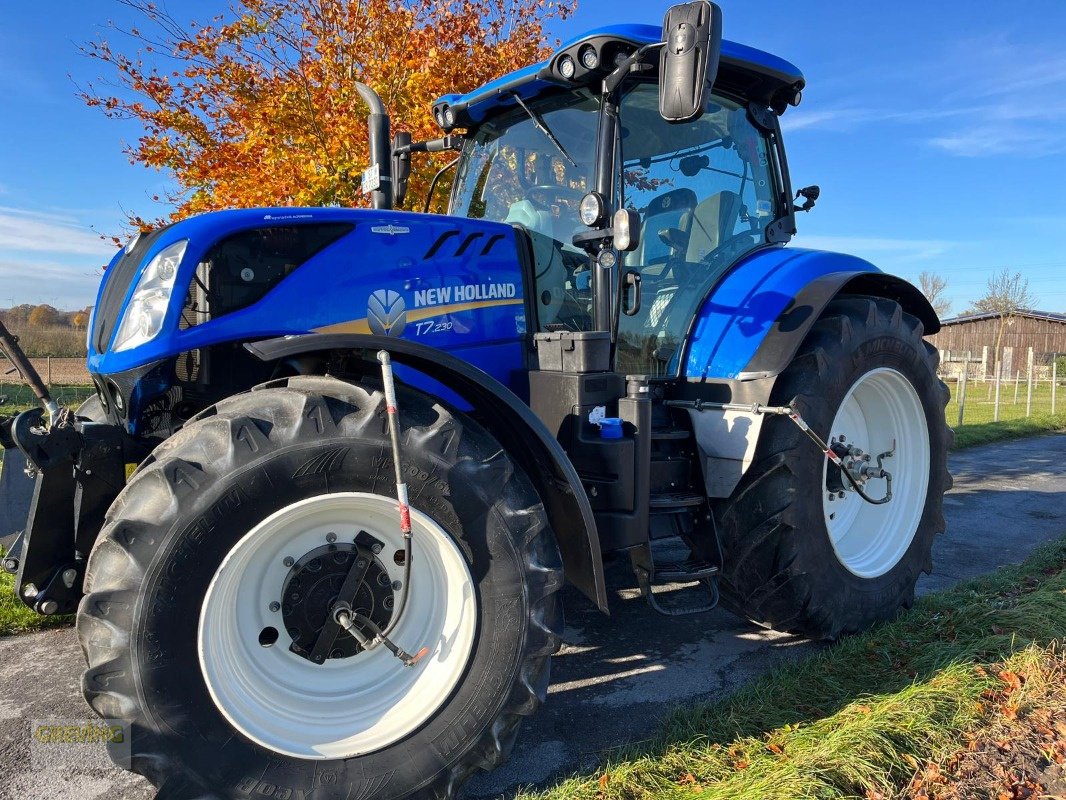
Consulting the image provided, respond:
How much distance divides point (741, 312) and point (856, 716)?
5.55 ft

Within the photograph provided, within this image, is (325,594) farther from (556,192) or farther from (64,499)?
(556,192)

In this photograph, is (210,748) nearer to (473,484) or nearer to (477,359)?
(473,484)

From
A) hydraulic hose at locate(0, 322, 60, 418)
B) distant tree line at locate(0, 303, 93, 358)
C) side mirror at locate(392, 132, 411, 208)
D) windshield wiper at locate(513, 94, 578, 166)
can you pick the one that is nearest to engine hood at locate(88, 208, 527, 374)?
hydraulic hose at locate(0, 322, 60, 418)

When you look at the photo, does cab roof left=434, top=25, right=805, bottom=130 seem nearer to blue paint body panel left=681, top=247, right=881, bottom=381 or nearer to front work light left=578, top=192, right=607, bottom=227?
front work light left=578, top=192, right=607, bottom=227

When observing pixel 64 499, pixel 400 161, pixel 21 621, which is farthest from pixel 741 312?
pixel 21 621

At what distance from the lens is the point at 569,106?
3258 mm

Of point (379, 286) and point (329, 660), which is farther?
point (379, 286)

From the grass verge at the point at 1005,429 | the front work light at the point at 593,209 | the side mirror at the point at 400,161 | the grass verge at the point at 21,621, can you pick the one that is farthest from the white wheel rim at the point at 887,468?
the grass verge at the point at 1005,429

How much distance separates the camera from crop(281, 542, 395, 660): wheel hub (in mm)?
2195

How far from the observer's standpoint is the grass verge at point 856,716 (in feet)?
7.48

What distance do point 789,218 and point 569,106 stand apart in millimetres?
1514

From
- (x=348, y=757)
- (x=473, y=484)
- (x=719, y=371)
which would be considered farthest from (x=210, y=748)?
(x=719, y=371)

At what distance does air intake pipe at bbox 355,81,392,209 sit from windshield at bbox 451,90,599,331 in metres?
0.56

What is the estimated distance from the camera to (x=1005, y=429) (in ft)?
38.8
